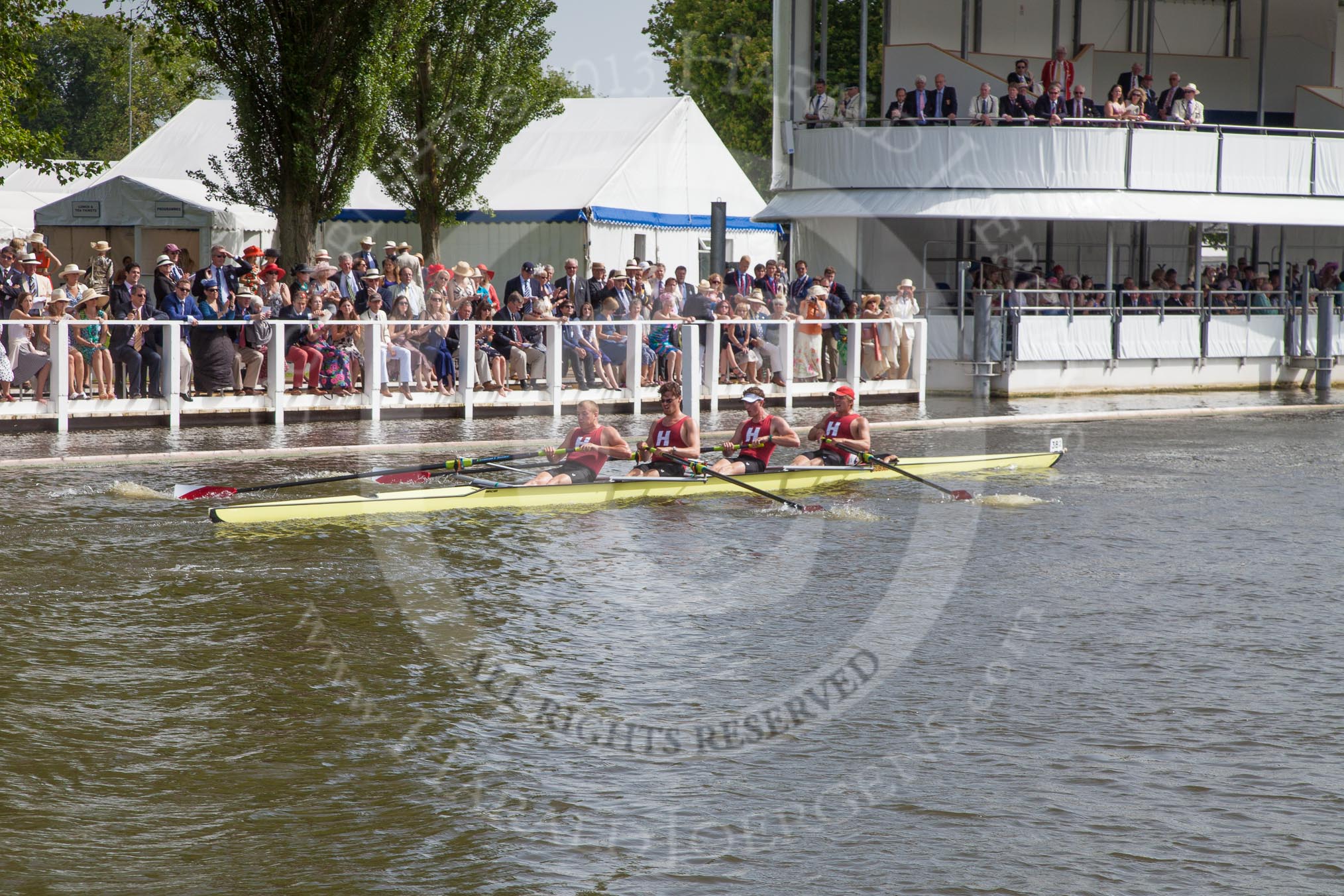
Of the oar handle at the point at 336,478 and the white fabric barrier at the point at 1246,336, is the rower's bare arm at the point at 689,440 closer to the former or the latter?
the oar handle at the point at 336,478

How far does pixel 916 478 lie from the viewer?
658 inches

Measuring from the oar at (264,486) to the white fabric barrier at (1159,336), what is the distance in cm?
1754

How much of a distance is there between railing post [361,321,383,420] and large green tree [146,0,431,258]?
18.5 ft

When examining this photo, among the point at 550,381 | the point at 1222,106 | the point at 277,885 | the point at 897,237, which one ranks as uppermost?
the point at 1222,106

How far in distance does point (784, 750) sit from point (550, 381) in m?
14.8

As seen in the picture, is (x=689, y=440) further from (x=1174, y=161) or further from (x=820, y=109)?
(x=1174, y=161)

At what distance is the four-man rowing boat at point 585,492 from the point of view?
45.0 feet

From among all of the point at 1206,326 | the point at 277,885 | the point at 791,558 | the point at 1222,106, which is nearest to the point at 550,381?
the point at 791,558

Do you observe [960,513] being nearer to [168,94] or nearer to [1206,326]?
[1206,326]

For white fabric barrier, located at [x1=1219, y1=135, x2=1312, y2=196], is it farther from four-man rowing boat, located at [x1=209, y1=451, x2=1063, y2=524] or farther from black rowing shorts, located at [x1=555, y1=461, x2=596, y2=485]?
black rowing shorts, located at [x1=555, y1=461, x2=596, y2=485]

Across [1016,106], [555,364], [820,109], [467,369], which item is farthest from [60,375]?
[1016,106]

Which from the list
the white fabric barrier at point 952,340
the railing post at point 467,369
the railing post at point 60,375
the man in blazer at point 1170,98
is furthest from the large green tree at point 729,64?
the railing post at point 60,375

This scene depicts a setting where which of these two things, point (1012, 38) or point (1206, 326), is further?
point (1012, 38)

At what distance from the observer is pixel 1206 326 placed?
2978cm
